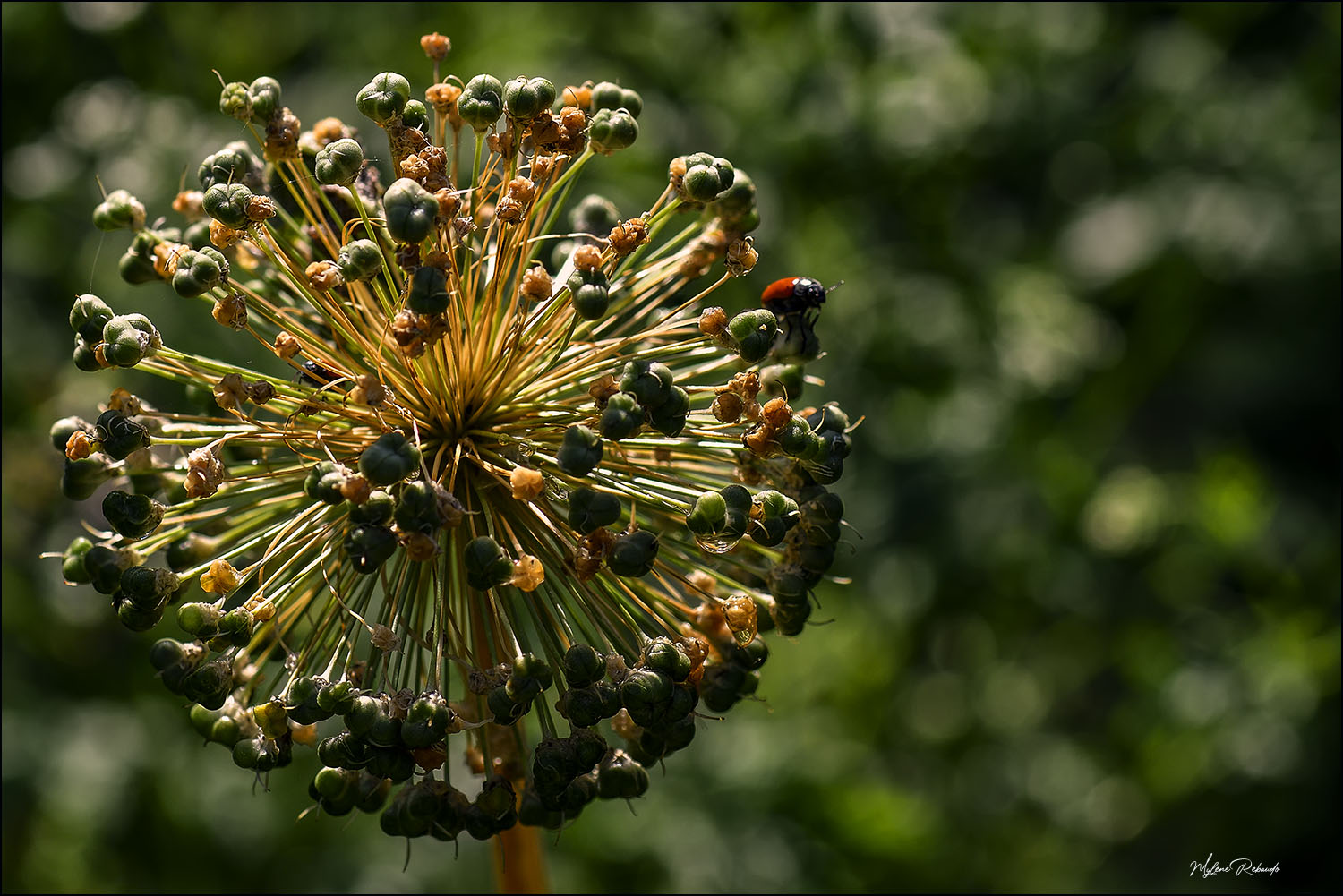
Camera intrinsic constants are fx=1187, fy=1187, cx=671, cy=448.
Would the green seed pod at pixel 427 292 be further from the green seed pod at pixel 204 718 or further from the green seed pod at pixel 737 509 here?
the green seed pod at pixel 204 718

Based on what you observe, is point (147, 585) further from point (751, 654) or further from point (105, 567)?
point (751, 654)

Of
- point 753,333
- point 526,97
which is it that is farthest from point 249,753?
→ point 526,97

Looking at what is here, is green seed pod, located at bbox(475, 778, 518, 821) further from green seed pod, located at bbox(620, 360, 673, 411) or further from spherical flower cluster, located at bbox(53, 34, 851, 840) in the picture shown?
green seed pod, located at bbox(620, 360, 673, 411)

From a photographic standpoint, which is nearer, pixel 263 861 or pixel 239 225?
pixel 239 225

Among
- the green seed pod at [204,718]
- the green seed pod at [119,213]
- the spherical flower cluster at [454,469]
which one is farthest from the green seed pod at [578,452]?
the green seed pod at [119,213]

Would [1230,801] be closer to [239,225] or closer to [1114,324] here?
[1114,324]

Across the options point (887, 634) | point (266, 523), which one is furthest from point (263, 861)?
point (887, 634)

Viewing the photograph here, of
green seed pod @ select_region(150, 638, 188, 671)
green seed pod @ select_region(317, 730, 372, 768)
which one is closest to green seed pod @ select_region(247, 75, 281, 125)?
green seed pod @ select_region(150, 638, 188, 671)
